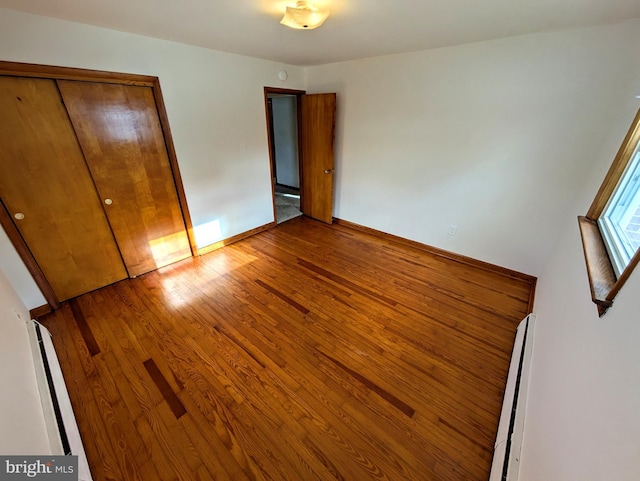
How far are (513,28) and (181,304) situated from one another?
139 inches

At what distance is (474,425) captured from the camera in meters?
1.42

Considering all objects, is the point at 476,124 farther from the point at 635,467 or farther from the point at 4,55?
the point at 4,55

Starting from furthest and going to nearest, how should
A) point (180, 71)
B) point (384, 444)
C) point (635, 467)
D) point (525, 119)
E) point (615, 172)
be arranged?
point (180, 71)
point (525, 119)
point (615, 172)
point (384, 444)
point (635, 467)

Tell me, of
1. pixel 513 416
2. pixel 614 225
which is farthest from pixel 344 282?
pixel 614 225

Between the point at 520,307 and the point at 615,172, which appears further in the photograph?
the point at 520,307

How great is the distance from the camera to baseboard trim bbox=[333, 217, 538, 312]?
8.56ft

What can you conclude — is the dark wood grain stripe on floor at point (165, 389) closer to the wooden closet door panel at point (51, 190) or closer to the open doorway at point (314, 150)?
the wooden closet door panel at point (51, 190)

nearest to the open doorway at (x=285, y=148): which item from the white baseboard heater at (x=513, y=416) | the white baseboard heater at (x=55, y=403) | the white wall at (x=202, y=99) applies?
the white wall at (x=202, y=99)

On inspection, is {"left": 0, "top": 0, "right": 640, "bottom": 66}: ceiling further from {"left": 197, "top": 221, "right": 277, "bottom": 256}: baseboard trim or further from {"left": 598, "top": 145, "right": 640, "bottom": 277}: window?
{"left": 197, "top": 221, "right": 277, "bottom": 256}: baseboard trim

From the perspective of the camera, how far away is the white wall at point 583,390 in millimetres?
618

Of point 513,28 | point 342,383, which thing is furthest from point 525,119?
point 342,383

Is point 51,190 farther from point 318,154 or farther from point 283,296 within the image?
→ point 318,154

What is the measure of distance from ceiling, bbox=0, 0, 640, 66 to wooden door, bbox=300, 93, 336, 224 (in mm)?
983

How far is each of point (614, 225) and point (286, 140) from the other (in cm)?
507
